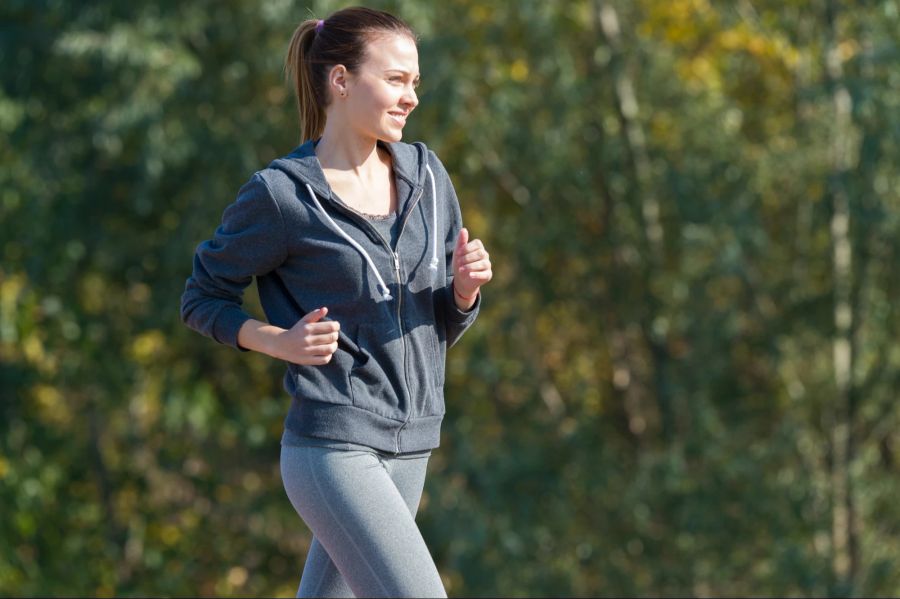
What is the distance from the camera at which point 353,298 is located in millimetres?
2061

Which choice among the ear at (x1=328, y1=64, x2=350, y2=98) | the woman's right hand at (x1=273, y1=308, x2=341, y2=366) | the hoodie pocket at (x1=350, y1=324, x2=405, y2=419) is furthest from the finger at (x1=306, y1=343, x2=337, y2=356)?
the ear at (x1=328, y1=64, x2=350, y2=98)

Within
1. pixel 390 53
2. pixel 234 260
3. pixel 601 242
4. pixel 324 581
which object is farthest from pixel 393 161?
pixel 601 242

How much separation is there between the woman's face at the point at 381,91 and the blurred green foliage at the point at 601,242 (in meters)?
3.89

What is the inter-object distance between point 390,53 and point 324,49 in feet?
0.36

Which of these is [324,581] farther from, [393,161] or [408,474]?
[393,161]

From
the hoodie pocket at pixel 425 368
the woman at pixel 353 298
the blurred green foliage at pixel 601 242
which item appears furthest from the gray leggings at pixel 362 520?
the blurred green foliage at pixel 601 242

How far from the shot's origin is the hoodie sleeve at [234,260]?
2.05 metres

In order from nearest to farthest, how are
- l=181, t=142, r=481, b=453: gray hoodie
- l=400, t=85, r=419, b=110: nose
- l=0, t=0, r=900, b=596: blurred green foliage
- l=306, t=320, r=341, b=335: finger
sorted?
l=306, t=320, r=341, b=335: finger → l=181, t=142, r=481, b=453: gray hoodie → l=400, t=85, r=419, b=110: nose → l=0, t=0, r=900, b=596: blurred green foliage

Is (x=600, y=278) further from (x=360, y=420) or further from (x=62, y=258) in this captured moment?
(x=360, y=420)

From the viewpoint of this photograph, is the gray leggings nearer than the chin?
Yes

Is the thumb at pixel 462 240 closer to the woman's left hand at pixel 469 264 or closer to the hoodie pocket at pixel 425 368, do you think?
the woman's left hand at pixel 469 264

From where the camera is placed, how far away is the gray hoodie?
Result: 205 cm

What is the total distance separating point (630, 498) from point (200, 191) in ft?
8.50

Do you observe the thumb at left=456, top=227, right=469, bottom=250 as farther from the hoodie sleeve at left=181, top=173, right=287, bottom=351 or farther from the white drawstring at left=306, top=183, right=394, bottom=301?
the hoodie sleeve at left=181, top=173, right=287, bottom=351
